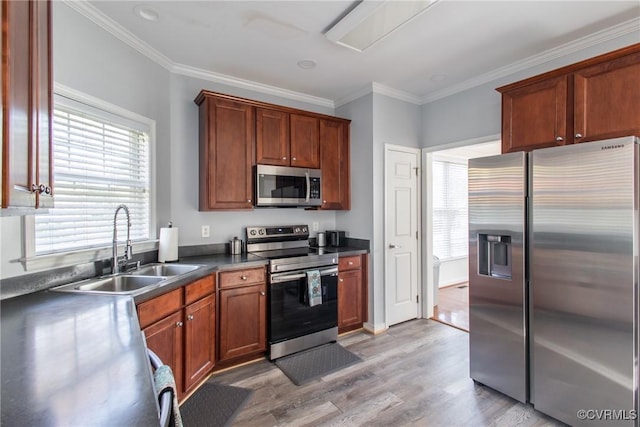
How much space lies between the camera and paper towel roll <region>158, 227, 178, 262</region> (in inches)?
103

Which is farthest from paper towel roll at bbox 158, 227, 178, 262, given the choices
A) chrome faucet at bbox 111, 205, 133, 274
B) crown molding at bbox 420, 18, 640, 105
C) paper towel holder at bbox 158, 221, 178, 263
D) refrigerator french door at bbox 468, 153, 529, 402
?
crown molding at bbox 420, 18, 640, 105

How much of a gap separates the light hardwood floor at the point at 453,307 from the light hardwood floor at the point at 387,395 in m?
0.70

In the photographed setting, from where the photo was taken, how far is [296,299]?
2.91 m

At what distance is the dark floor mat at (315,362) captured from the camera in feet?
8.38

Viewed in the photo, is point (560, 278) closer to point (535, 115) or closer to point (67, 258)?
point (535, 115)

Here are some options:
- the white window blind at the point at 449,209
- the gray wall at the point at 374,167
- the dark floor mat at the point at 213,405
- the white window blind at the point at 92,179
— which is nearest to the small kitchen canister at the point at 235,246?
the white window blind at the point at 92,179

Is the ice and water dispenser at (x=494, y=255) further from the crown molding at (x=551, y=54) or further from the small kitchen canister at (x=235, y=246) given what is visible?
the small kitchen canister at (x=235, y=246)

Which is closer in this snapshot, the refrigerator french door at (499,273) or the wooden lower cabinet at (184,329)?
the wooden lower cabinet at (184,329)

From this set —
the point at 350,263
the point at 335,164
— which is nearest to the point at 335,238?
the point at 350,263

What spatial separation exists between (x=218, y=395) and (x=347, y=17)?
2860 millimetres

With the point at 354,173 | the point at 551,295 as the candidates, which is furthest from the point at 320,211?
the point at 551,295

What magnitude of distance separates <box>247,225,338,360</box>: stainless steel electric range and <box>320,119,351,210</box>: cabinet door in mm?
656

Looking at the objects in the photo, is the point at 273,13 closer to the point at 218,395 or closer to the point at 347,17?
the point at 347,17

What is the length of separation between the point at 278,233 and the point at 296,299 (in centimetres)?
85
